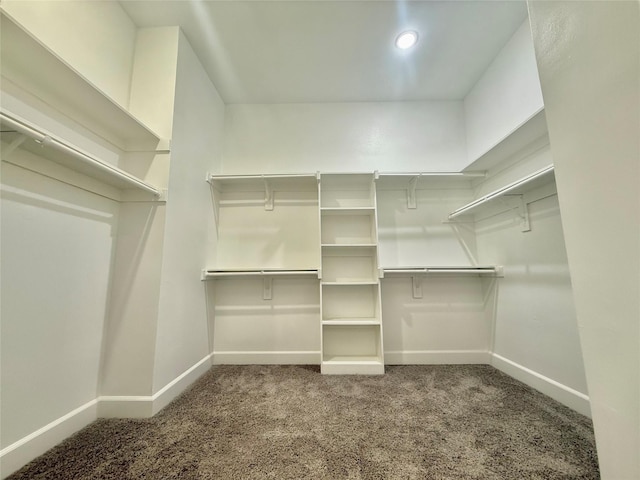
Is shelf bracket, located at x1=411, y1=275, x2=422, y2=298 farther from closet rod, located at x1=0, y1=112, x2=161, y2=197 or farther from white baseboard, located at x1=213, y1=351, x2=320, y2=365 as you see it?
closet rod, located at x1=0, y1=112, x2=161, y2=197

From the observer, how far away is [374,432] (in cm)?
117

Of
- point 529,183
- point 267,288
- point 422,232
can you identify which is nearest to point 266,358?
point 267,288

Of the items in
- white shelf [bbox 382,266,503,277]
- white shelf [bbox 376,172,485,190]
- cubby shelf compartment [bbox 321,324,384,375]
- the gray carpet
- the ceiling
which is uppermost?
the ceiling

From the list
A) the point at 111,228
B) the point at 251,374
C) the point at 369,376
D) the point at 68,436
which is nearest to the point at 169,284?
the point at 111,228

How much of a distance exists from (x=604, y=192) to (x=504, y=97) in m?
1.80

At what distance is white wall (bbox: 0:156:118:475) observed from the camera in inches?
37.2

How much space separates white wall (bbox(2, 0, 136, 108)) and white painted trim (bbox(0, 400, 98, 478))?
1.74 meters

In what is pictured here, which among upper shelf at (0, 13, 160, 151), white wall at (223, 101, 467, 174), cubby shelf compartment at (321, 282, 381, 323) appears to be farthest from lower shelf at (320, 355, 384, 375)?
upper shelf at (0, 13, 160, 151)

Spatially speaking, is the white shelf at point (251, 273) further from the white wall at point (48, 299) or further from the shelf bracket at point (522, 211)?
the shelf bracket at point (522, 211)

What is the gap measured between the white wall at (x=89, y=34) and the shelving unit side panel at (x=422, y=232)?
7.19 feet

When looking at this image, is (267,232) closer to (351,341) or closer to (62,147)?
(351,341)

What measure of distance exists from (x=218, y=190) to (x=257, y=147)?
61 centimetres

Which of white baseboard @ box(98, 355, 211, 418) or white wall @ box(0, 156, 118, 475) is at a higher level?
white wall @ box(0, 156, 118, 475)

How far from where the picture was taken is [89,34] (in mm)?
1305
